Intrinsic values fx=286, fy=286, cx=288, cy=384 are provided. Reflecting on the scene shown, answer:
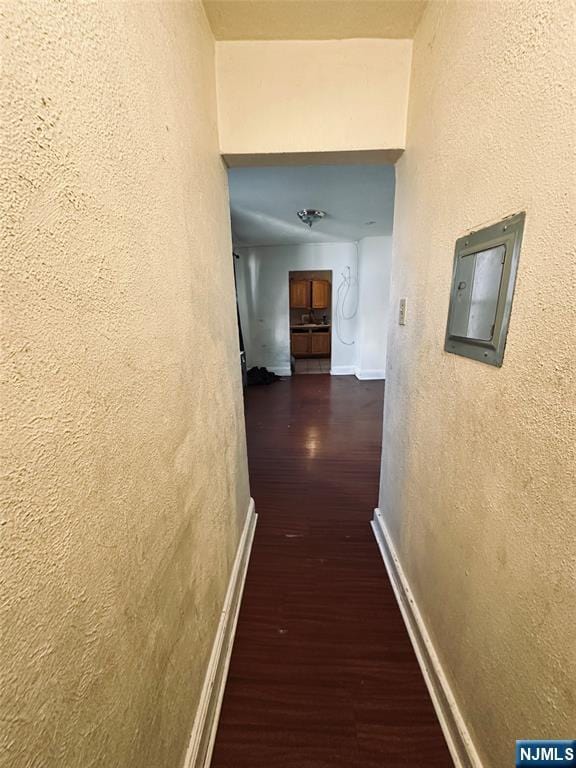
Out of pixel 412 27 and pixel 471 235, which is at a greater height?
pixel 412 27

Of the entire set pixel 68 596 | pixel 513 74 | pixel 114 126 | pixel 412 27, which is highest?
pixel 412 27

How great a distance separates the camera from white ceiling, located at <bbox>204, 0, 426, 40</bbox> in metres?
0.96

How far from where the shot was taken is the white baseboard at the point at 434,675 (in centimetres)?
82

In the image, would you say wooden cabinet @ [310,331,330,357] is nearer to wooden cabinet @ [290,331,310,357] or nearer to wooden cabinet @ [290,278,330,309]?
wooden cabinet @ [290,331,310,357]

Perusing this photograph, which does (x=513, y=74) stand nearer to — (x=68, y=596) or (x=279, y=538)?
(x=68, y=596)

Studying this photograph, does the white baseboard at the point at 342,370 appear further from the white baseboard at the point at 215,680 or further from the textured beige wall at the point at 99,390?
the textured beige wall at the point at 99,390

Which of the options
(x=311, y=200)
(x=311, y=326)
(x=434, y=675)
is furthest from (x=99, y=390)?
(x=311, y=326)

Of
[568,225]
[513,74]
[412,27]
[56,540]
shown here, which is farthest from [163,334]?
[412,27]

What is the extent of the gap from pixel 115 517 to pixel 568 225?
935mm

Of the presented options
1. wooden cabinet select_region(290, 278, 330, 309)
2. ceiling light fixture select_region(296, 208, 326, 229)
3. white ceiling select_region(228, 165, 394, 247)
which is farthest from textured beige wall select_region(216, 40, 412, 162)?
wooden cabinet select_region(290, 278, 330, 309)

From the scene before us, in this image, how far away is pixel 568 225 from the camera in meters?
0.50

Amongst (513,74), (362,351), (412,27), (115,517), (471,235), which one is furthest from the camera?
(362,351)

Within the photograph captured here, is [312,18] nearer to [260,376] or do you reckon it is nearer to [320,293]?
[260,376]

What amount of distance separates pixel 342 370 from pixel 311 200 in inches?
124
